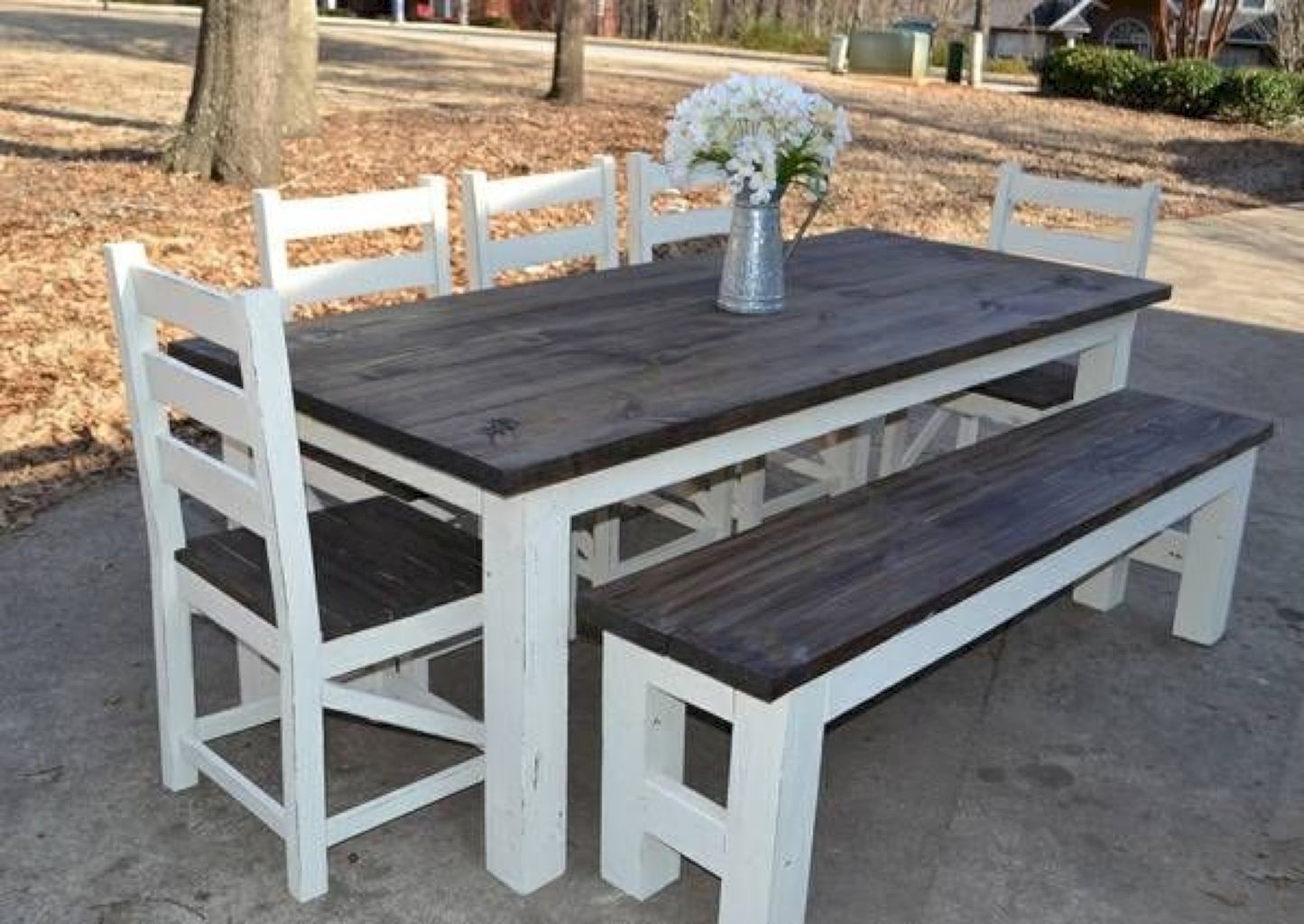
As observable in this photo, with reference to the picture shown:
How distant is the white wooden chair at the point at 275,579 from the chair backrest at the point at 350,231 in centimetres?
74

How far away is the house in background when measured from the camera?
93.4 feet

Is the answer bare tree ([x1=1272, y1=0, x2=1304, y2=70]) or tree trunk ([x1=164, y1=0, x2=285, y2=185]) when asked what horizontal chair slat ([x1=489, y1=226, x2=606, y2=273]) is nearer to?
tree trunk ([x1=164, y1=0, x2=285, y2=185])

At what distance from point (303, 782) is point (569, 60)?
36.5ft

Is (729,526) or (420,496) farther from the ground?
(420,496)

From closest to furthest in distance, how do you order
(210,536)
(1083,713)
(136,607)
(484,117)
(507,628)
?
(507,628) → (210,536) → (1083,713) → (136,607) → (484,117)

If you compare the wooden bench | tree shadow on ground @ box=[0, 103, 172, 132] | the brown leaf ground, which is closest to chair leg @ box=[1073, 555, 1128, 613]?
the wooden bench

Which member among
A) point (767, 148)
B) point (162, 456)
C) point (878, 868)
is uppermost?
point (767, 148)

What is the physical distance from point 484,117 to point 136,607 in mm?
8430

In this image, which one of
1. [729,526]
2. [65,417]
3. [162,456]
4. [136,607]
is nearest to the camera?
[162,456]

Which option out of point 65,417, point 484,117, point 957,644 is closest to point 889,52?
point 484,117

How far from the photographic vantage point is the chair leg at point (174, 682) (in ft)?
8.89

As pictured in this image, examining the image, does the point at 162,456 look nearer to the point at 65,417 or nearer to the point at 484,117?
the point at 65,417

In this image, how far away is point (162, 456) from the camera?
102 inches

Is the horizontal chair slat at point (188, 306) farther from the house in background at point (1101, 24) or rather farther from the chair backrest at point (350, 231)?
the house in background at point (1101, 24)
